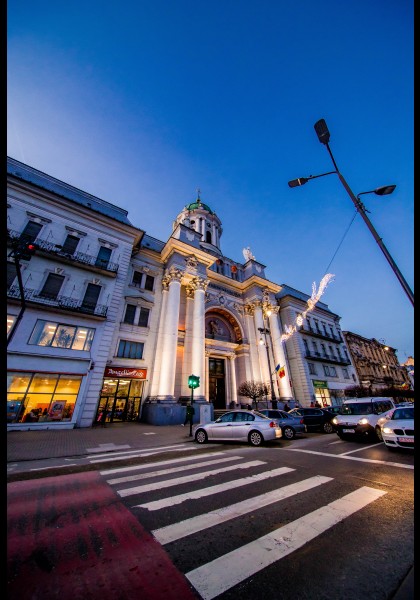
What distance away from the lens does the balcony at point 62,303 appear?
15.8m

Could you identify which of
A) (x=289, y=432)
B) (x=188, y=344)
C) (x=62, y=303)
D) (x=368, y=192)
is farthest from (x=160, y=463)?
(x=188, y=344)

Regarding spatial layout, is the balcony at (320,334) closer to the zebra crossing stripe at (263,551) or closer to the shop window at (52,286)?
the shop window at (52,286)

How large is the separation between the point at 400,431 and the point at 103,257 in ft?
69.0

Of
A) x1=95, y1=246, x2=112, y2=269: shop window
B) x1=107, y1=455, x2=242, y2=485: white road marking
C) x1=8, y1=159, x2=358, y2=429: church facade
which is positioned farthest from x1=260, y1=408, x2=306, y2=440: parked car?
x1=95, y1=246, x2=112, y2=269: shop window

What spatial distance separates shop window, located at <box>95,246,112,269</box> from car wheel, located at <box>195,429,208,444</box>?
562 inches

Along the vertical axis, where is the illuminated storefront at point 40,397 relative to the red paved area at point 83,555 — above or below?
above

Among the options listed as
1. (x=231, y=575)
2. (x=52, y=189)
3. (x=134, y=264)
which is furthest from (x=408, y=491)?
(x=52, y=189)

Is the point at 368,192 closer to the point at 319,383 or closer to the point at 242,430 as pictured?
the point at 242,430

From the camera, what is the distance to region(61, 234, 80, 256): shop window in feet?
63.5

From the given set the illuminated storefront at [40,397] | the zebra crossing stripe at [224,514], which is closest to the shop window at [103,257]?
the illuminated storefront at [40,397]

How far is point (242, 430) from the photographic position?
35.7 ft

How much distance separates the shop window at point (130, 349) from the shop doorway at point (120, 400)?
1.88 metres

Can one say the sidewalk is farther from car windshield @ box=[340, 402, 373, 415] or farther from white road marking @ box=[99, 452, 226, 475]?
car windshield @ box=[340, 402, 373, 415]

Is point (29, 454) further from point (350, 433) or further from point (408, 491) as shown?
point (350, 433)
